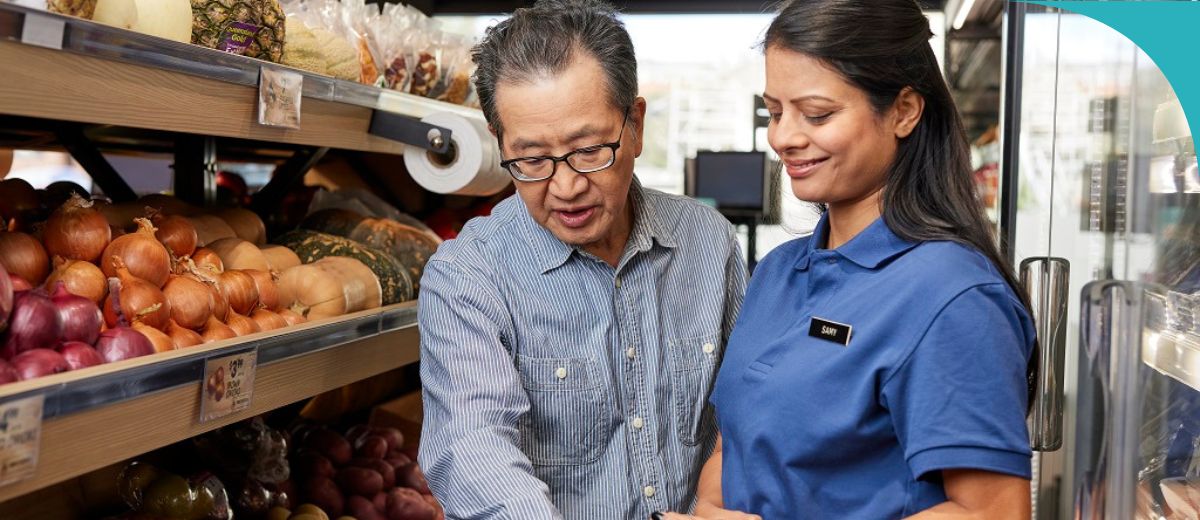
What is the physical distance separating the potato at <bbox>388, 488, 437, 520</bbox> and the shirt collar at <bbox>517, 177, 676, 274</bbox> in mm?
1193

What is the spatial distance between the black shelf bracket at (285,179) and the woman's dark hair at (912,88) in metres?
1.66

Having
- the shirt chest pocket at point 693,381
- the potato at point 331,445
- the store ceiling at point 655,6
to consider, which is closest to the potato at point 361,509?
the potato at point 331,445

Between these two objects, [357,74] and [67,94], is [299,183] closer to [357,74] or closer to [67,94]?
[357,74]

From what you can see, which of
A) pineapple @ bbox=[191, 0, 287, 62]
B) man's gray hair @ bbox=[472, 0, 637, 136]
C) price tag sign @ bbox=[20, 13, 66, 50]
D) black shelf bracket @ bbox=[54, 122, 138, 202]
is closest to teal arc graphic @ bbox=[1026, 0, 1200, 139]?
man's gray hair @ bbox=[472, 0, 637, 136]

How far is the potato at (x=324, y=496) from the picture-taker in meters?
2.63

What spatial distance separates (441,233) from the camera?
324cm

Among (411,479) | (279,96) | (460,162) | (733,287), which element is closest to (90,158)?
(279,96)

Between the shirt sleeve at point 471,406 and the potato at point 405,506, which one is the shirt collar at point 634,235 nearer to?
the shirt sleeve at point 471,406

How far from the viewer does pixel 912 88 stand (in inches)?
54.6

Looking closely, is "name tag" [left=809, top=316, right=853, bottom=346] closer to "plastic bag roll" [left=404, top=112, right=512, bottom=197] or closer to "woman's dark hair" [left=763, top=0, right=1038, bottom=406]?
"woman's dark hair" [left=763, top=0, right=1038, bottom=406]

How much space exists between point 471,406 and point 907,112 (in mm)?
726

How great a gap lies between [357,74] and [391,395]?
128 cm

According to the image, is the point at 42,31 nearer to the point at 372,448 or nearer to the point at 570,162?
the point at 570,162

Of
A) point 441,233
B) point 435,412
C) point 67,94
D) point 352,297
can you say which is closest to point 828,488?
Answer: point 435,412
